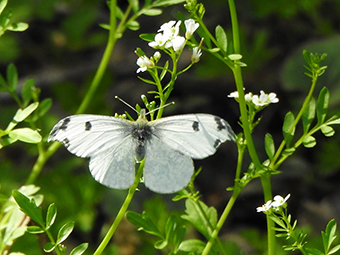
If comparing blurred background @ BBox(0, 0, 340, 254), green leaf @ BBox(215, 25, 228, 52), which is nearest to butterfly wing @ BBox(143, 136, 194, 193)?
green leaf @ BBox(215, 25, 228, 52)

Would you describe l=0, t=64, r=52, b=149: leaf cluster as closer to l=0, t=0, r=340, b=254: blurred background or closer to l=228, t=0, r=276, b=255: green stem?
l=228, t=0, r=276, b=255: green stem

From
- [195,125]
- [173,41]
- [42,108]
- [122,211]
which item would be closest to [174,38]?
[173,41]

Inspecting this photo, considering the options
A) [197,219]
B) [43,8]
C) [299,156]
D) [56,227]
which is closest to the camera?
[197,219]

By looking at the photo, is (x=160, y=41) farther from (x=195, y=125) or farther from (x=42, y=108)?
(x=42, y=108)

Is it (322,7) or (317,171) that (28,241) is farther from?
(322,7)

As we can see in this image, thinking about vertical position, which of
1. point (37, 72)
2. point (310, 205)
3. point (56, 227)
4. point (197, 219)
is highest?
point (197, 219)

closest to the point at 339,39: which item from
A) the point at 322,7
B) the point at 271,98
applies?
the point at 322,7
